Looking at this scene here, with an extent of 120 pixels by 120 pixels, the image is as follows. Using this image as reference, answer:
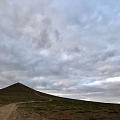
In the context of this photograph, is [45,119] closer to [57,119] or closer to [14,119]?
[57,119]

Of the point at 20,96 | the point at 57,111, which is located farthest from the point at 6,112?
the point at 20,96

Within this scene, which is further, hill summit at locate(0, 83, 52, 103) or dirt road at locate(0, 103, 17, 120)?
hill summit at locate(0, 83, 52, 103)

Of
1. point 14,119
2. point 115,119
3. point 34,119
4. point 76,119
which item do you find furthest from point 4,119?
point 115,119

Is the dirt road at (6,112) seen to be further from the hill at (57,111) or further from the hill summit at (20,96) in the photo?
the hill summit at (20,96)

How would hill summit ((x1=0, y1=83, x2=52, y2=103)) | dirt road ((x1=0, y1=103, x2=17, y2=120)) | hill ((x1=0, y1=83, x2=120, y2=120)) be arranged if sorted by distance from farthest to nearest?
hill summit ((x1=0, y1=83, x2=52, y2=103)) < hill ((x1=0, y1=83, x2=120, y2=120)) < dirt road ((x1=0, y1=103, x2=17, y2=120))

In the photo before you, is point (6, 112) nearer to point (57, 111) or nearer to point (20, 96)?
point (57, 111)

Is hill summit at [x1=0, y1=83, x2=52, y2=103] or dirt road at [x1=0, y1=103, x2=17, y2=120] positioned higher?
hill summit at [x1=0, y1=83, x2=52, y2=103]

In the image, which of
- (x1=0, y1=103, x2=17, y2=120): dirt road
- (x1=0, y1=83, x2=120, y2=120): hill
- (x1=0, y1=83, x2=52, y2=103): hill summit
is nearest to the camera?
(x1=0, y1=103, x2=17, y2=120): dirt road

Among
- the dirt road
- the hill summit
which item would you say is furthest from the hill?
the hill summit

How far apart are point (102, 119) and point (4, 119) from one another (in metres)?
12.7

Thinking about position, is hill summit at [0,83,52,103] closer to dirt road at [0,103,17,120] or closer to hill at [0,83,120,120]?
hill at [0,83,120,120]

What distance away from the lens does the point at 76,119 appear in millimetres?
28031

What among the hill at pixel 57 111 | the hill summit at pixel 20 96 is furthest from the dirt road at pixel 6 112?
the hill summit at pixel 20 96

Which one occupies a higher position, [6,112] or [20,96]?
[20,96]
